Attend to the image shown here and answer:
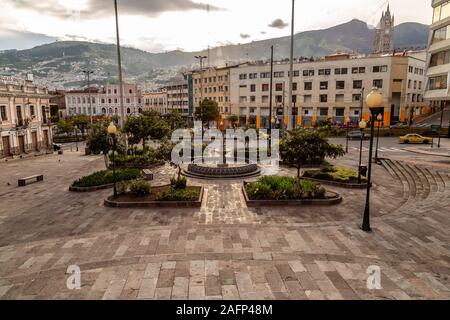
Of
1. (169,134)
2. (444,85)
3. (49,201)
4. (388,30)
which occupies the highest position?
(388,30)

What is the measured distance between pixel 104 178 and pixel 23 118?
2786cm

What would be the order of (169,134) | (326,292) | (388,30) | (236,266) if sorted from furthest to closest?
(388,30)
(169,134)
(236,266)
(326,292)

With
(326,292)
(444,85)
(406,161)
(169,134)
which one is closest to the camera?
(326,292)

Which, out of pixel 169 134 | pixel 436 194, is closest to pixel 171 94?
pixel 169 134

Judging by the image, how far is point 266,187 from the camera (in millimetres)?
15336

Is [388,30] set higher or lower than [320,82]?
higher

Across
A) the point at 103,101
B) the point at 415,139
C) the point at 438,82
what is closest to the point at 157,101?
Result: the point at 103,101

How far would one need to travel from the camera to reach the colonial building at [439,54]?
39281 mm

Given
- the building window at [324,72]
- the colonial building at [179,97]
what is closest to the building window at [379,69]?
the building window at [324,72]

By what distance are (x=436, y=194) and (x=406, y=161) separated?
9095 mm

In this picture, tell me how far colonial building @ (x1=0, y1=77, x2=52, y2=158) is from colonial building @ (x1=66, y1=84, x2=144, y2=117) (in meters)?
60.0

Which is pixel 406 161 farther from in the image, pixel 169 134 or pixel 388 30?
pixel 388 30

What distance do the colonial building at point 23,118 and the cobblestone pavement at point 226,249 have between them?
25.5 metres

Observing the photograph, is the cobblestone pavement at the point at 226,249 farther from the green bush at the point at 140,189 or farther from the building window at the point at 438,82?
the building window at the point at 438,82
